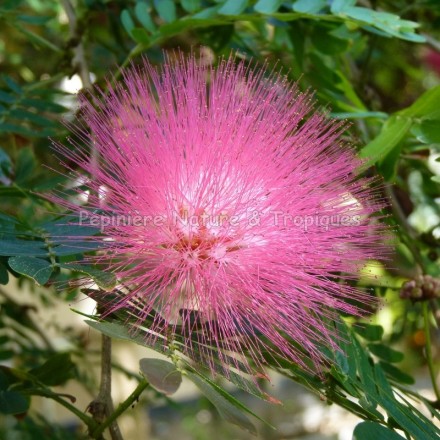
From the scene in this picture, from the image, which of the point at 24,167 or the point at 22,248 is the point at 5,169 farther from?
the point at 22,248

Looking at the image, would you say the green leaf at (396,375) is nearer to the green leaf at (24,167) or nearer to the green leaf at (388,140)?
the green leaf at (388,140)

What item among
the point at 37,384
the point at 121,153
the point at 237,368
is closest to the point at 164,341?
the point at 237,368

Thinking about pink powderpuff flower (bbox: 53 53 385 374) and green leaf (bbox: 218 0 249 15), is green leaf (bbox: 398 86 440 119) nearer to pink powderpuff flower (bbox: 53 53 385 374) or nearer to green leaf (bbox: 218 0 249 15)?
pink powderpuff flower (bbox: 53 53 385 374)

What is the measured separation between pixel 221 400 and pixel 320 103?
90cm

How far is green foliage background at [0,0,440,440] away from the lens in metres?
1.24

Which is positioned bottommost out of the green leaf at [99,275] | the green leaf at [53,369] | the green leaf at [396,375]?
the green leaf at [396,375]

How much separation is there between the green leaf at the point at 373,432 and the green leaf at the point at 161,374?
13.6 inches

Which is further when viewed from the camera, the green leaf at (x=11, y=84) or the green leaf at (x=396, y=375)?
the green leaf at (x=11, y=84)

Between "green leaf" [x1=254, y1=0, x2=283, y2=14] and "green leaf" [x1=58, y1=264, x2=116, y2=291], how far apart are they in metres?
0.88

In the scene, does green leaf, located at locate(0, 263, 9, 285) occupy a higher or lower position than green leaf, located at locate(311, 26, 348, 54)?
lower

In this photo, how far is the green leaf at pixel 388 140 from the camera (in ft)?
5.00

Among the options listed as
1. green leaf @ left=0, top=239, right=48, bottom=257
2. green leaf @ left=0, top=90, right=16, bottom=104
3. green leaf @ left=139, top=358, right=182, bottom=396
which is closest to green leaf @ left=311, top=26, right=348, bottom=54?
green leaf @ left=0, top=90, right=16, bottom=104

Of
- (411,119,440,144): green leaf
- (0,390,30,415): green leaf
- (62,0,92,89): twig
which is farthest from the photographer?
(62,0,92,89): twig

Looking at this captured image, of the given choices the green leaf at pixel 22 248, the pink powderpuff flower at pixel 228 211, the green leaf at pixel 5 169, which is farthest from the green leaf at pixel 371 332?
the green leaf at pixel 5 169
